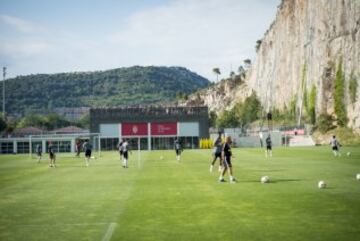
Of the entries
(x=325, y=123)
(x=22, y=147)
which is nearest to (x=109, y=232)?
(x=325, y=123)

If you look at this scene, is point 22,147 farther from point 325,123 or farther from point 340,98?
point 340,98

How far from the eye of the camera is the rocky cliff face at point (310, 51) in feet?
294

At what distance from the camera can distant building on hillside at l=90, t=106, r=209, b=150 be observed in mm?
104625

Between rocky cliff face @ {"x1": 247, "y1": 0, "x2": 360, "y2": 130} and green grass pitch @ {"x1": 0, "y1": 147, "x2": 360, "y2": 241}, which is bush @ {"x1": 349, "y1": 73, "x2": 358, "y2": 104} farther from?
green grass pitch @ {"x1": 0, "y1": 147, "x2": 360, "y2": 241}

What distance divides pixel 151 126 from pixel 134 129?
363 centimetres

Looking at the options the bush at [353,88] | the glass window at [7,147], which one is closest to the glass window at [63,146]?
the glass window at [7,147]

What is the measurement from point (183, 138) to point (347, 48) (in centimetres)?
3634

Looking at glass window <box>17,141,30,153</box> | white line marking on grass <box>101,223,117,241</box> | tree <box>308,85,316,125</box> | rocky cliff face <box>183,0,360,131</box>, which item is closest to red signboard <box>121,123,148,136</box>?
glass window <box>17,141,30,153</box>

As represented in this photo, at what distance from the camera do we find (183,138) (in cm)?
10525

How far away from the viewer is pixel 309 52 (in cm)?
11069

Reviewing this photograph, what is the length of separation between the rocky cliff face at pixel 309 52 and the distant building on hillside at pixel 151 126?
2440cm

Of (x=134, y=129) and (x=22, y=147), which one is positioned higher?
(x=134, y=129)

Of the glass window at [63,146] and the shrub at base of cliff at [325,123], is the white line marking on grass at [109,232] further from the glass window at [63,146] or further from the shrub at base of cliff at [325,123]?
the glass window at [63,146]

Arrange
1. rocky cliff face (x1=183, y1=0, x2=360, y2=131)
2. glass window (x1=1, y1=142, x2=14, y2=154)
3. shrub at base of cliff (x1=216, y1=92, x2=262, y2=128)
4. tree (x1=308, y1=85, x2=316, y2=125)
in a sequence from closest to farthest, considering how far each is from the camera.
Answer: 1. rocky cliff face (x1=183, y1=0, x2=360, y2=131)
2. glass window (x1=1, y1=142, x2=14, y2=154)
3. tree (x1=308, y1=85, x2=316, y2=125)
4. shrub at base of cliff (x1=216, y1=92, x2=262, y2=128)
